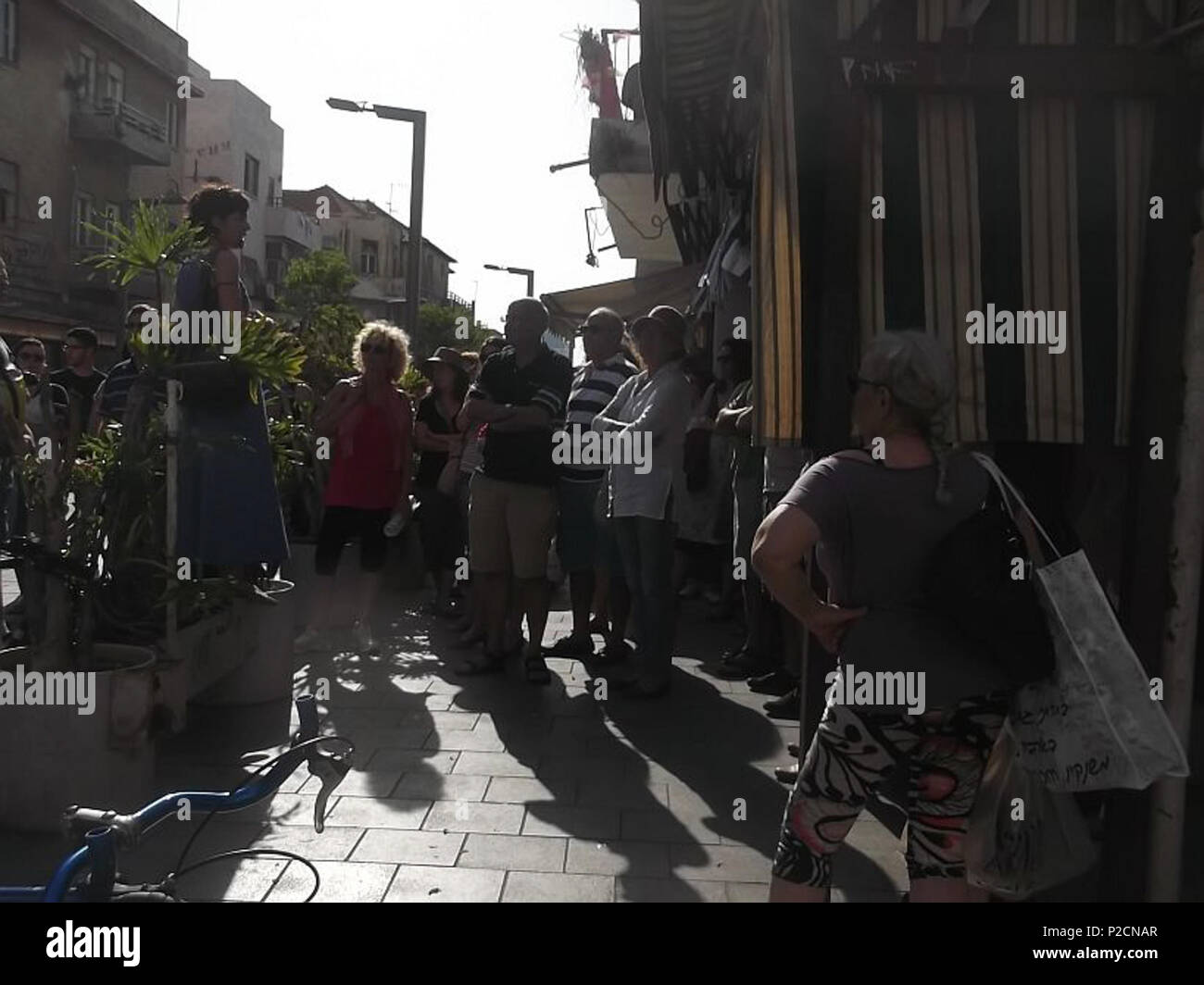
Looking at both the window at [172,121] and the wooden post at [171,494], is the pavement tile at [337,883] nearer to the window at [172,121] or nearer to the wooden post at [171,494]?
the wooden post at [171,494]

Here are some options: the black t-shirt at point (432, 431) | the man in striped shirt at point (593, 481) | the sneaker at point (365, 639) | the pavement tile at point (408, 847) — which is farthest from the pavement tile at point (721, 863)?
the black t-shirt at point (432, 431)

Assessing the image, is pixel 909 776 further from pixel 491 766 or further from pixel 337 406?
pixel 337 406

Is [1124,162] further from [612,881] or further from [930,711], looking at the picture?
[612,881]

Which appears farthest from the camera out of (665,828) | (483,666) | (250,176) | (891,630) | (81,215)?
(250,176)

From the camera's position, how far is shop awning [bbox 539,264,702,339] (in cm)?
1138

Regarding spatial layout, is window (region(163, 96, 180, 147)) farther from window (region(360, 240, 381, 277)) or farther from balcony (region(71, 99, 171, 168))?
window (region(360, 240, 381, 277))

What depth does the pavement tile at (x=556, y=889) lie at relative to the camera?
11.5 ft

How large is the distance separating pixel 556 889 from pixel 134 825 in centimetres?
144

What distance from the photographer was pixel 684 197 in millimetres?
8602

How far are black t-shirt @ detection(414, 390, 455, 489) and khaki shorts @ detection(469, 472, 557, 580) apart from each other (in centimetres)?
217

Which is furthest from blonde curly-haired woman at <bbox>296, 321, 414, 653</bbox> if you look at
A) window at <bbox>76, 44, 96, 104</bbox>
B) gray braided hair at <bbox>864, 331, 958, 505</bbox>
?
window at <bbox>76, 44, 96, 104</bbox>

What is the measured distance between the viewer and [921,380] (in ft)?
8.75

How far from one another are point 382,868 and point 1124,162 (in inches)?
126

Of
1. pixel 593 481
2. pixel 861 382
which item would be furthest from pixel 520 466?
pixel 861 382
